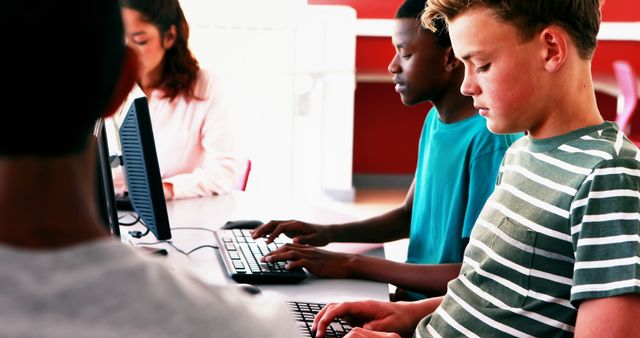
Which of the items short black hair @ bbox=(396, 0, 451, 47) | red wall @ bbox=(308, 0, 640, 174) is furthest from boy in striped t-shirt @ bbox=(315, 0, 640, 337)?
red wall @ bbox=(308, 0, 640, 174)

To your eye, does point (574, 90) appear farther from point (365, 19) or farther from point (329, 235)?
point (365, 19)

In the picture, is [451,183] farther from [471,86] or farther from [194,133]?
[194,133]

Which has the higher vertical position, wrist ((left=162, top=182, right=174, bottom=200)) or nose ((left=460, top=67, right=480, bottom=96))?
nose ((left=460, top=67, right=480, bottom=96))

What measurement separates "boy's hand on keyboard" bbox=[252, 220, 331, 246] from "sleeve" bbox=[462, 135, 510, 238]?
0.37 metres

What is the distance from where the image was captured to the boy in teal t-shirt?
152 centimetres

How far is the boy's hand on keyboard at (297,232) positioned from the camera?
5.75ft

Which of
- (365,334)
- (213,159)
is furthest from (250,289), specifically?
(213,159)

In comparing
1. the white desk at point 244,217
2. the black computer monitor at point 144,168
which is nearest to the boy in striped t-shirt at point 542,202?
the white desk at point 244,217

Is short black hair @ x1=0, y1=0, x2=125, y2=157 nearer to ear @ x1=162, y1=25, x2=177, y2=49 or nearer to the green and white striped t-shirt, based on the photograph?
the green and white striped t-shirt

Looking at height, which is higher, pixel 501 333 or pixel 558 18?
pixel 558 18

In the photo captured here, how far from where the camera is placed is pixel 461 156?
1618mm

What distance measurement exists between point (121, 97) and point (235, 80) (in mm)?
4018

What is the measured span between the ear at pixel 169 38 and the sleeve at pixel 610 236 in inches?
72.3

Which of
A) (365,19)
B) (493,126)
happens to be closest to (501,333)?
(493,126)
